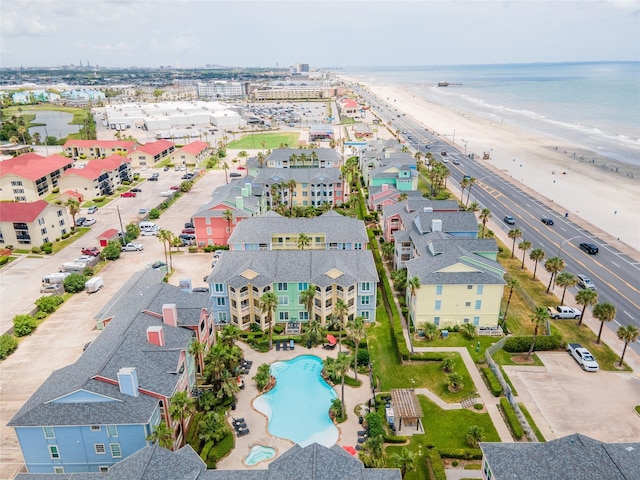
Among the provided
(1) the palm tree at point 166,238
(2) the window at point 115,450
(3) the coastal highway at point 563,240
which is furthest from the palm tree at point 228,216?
(3) the coastal highway at point 563,240

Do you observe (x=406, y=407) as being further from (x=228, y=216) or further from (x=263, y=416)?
(x=228, y=216)

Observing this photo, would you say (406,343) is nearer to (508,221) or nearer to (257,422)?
(257,422)

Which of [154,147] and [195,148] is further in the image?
[195,148]

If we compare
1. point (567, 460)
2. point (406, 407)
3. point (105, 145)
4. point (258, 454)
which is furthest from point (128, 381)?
point (105, 145)


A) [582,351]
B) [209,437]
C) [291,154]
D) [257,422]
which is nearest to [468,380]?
[582,351]

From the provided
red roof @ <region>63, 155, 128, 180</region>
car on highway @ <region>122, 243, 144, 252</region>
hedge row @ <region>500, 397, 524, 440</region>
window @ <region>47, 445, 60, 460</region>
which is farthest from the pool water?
red roof @ <region>63, 155, 128, 180</region>

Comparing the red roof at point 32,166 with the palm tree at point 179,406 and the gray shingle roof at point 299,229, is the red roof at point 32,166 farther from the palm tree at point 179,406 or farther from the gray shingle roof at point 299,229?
the palm tree at point 179,406
